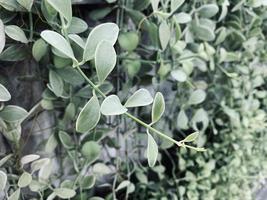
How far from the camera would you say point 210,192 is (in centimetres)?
106

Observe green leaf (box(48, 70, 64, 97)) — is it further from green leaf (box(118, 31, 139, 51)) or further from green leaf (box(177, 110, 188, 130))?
green leaf (box(177, 110, 188, 130))

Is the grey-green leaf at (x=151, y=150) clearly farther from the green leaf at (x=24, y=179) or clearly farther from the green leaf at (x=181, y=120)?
the green leaf at (x=181, y=120)

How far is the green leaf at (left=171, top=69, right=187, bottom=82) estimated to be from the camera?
815 millimetres

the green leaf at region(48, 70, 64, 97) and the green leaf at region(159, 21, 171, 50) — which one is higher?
the green leaf at region(159, 21, 171, 50)

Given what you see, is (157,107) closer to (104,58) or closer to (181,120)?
(104,58)

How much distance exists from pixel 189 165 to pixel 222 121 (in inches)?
7.7

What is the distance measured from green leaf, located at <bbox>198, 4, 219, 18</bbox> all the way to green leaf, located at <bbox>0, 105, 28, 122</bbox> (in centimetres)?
52

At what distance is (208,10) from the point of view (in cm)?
89

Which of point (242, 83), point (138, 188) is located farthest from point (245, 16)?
point (138, 188)

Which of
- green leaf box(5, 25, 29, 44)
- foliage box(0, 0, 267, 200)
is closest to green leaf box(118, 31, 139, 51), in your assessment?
foliage box(0, 0, 267, 200)

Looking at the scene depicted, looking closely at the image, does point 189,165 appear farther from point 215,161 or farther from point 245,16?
point 245,16

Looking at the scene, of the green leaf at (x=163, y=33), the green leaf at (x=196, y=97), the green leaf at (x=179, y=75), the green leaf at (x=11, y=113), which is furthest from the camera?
the green leaf at (x=196, y=97)

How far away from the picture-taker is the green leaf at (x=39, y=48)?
601 mm

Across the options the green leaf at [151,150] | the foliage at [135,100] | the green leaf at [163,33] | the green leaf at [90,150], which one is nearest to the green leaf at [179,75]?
the foliage at [135,100]
